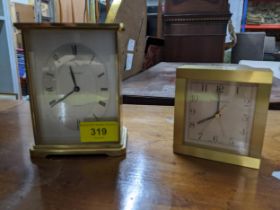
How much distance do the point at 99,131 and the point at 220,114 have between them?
0.71 ft

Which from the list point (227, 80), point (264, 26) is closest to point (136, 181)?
point (227, 80)

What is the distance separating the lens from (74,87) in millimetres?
426

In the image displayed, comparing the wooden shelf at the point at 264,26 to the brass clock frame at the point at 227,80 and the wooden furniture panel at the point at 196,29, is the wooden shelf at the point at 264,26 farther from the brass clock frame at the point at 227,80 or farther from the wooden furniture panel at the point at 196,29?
the brass clock frame at the point at 227,80

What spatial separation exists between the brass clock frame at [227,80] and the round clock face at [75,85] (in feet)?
0.44

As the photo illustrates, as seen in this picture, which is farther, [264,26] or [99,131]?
[264,26]

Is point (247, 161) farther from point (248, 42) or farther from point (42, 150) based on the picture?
point (248, 42)

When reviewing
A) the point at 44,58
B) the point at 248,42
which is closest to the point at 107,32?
the point at 44,58

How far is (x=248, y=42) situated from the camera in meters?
2.73

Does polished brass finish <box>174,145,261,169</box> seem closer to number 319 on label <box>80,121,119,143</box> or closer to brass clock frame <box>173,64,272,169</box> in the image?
brass clock frame <box>173,64,272,169</box>

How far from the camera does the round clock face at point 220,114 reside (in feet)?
1.29

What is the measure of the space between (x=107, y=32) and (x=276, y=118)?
52cm

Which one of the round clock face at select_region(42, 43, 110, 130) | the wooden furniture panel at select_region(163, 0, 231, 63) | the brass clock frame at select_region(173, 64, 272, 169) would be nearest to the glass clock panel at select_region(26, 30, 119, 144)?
the round clock face at select_region(42, 43, 110, 130)

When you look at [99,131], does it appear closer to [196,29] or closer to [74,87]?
[74,87]

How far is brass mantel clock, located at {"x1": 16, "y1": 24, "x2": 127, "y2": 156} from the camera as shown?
407mm
